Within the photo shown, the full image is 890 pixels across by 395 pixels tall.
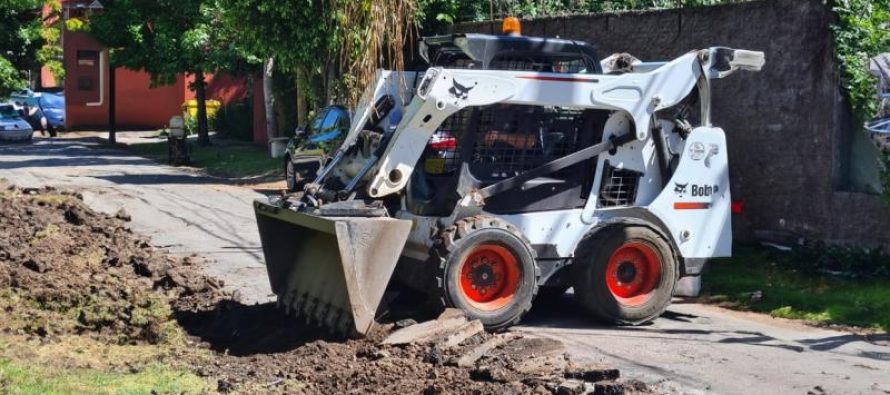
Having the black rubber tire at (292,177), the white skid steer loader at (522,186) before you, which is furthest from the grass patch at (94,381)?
the black rubber tire at (292,177)

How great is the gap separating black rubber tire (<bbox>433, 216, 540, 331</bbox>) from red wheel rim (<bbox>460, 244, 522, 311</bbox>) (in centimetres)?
4

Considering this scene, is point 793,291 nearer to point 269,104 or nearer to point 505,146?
point 505,146

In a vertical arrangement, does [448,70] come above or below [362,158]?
above

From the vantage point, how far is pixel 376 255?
9359 millimetres

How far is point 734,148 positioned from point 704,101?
13.0ft

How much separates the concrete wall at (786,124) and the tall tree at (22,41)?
13.9 meters

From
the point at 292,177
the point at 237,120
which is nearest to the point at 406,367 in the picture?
the point at 292,177

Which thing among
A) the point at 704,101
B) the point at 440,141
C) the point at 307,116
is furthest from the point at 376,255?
the point at 307,116

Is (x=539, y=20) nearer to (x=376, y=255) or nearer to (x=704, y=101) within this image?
(x=704, y=101)

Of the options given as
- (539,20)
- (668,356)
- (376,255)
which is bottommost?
(668,356)

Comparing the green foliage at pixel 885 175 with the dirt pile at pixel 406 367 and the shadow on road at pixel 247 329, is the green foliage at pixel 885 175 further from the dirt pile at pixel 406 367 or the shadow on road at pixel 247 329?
the shadow on road at pixel 247 329

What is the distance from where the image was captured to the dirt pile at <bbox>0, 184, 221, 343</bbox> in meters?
10.4

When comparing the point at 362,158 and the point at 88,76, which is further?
the point at 88,76

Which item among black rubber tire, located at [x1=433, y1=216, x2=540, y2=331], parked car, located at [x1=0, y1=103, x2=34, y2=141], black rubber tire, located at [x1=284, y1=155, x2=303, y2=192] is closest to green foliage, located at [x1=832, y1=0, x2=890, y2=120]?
black rubber tire, located at [x1=433, y1=216, x2=540, y2=331]
